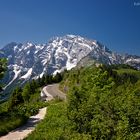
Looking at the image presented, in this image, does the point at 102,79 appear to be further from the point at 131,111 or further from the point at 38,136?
the point at 131,111

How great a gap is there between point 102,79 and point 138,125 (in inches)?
923

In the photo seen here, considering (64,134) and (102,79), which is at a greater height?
(102,79)

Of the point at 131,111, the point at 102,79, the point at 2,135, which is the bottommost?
the point at 2,135

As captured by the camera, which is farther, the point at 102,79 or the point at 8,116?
the point at 102,79

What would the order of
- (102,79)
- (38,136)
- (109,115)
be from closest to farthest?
(109,115) → (38,136) → (102,79)

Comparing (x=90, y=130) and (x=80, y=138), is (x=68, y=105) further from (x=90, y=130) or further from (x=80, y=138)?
(x=80, y=138)

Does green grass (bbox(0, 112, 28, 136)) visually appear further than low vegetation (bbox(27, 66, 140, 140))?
Yes

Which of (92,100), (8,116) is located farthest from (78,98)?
(8,116)

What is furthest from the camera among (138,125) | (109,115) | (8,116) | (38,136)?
(8,116)

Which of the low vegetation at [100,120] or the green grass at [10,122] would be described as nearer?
the low vegetation at [100,120]

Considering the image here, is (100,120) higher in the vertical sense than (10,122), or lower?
higher

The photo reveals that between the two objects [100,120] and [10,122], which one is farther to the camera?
[10,122]

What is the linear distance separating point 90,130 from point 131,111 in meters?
3.50

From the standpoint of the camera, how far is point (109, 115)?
23.5 m
